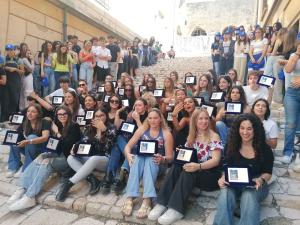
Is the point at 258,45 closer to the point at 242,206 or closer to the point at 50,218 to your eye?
the point at 242,206

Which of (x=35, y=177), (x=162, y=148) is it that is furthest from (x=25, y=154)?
(x=162, y=148)

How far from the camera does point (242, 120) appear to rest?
11.5ft

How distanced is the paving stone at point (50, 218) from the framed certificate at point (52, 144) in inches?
31.0

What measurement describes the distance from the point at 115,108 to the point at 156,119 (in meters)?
1.23

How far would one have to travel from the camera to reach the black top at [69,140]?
4.57 m

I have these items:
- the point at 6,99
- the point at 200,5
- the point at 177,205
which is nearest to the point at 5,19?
the point at 6,99

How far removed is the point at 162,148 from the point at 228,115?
4.09 ft

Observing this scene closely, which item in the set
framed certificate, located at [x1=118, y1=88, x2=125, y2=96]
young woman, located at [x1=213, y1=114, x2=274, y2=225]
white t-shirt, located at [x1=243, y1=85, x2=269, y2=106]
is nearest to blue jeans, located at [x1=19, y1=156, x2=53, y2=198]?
framed certificate, located at [x1=118, y1=88, x2=125, y2=96]

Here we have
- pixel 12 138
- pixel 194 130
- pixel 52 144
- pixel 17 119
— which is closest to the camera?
pixel 194 130

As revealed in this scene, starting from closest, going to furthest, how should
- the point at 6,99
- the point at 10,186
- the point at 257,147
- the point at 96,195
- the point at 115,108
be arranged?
the point at 257,147 → the point at 96,195 → the point at 10,186 → the point at 115,108 → the point at 6,99

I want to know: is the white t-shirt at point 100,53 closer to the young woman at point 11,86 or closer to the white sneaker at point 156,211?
the young woman at point 11,86

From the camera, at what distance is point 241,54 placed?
8.66m

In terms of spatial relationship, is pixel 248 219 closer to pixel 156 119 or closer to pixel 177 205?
pixel 177 205

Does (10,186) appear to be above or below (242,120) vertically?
below
